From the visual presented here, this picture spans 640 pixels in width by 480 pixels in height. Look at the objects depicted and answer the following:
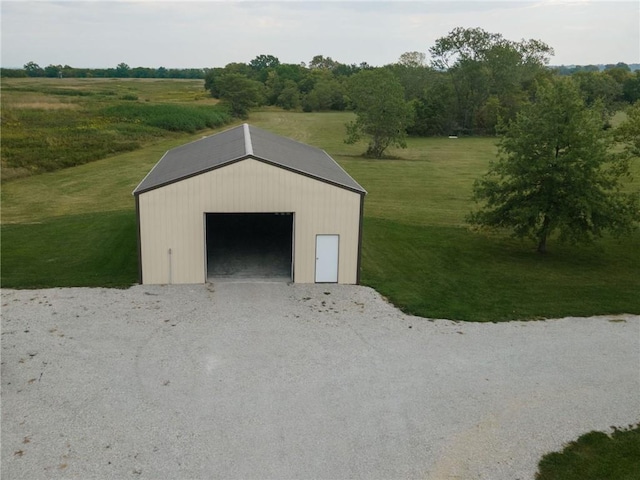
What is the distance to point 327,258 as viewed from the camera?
19781 millimetres

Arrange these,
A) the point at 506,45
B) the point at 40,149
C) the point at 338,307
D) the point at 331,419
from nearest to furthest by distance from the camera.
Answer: the point at 331,419, the point at 338,307, the point at 40,149, the point at 506,45

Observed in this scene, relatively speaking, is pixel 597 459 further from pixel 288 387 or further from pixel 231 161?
pixel 231 161

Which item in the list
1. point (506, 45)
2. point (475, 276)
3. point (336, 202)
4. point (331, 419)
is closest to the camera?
point (331, 419)

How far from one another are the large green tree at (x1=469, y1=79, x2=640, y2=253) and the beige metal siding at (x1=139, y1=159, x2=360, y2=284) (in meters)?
7.06

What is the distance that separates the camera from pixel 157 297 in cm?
1820

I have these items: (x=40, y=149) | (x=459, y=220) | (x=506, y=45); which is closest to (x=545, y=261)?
(x=459, y=220)

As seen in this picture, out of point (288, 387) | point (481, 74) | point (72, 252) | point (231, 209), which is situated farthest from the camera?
point (481, 74)

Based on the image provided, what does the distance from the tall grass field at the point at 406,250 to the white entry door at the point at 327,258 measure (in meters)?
1.42

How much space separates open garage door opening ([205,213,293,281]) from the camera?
20.9 meters

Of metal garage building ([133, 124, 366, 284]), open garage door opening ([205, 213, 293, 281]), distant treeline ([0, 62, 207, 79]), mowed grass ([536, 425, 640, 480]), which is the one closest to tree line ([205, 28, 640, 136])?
open garage door opening ([205, 213, 293, 281])

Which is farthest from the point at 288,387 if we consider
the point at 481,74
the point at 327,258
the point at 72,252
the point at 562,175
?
the point at 481,74

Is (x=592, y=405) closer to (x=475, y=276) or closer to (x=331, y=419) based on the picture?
(x=331, y=419)

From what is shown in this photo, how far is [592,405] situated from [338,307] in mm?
7681

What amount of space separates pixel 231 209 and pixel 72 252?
7.83 meters
